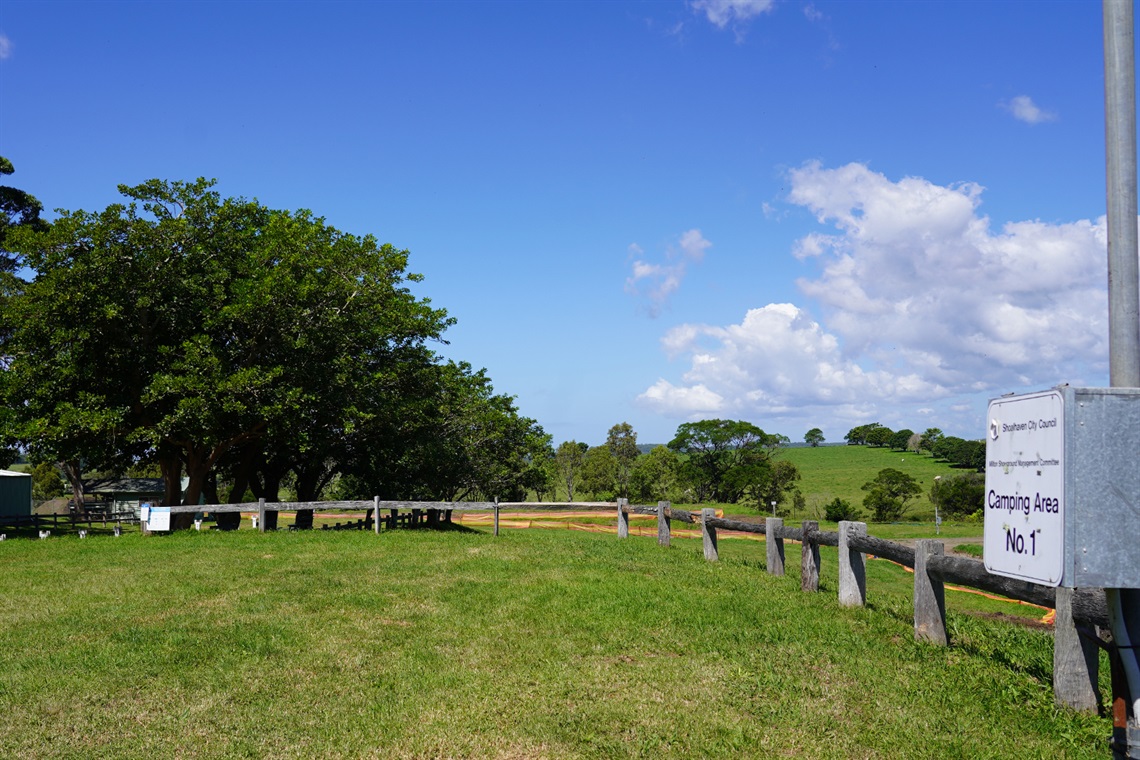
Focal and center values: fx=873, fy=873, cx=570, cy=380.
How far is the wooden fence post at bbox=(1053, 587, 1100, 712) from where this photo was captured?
247 inches

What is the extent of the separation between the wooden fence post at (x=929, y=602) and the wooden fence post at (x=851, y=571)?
5.66 feet

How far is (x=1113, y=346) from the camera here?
3.65 meters

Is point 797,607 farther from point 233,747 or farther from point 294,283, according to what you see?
point 294,283

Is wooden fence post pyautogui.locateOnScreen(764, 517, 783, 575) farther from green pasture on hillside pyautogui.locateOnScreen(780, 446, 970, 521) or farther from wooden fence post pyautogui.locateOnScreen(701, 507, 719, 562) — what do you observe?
green pasture on hillside pyautogui.locateOnScreen(780, 446, 970, 521)

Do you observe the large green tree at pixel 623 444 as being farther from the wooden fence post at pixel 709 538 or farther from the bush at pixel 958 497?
the wooden fence post at pixel 709 538

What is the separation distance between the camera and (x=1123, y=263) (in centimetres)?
367

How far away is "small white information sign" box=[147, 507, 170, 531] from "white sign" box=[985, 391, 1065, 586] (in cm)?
2260

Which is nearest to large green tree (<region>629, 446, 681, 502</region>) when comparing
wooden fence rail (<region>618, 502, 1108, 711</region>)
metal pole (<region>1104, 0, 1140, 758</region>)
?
wooden fence rail (<region>618, 502, 1108, 711</region>)

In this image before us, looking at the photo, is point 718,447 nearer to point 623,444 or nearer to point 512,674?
point 623,444

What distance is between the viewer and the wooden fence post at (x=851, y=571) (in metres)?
10.2

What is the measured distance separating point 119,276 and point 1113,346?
2550 cm

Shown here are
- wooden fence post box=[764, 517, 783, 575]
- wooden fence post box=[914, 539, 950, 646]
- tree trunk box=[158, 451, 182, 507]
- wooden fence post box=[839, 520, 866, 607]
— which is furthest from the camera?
tree trunk box=[158, 451, 182, 507]

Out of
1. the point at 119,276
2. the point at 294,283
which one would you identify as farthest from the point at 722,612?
the point at 119,276

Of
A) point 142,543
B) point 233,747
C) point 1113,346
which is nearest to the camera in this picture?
point 1113,346
